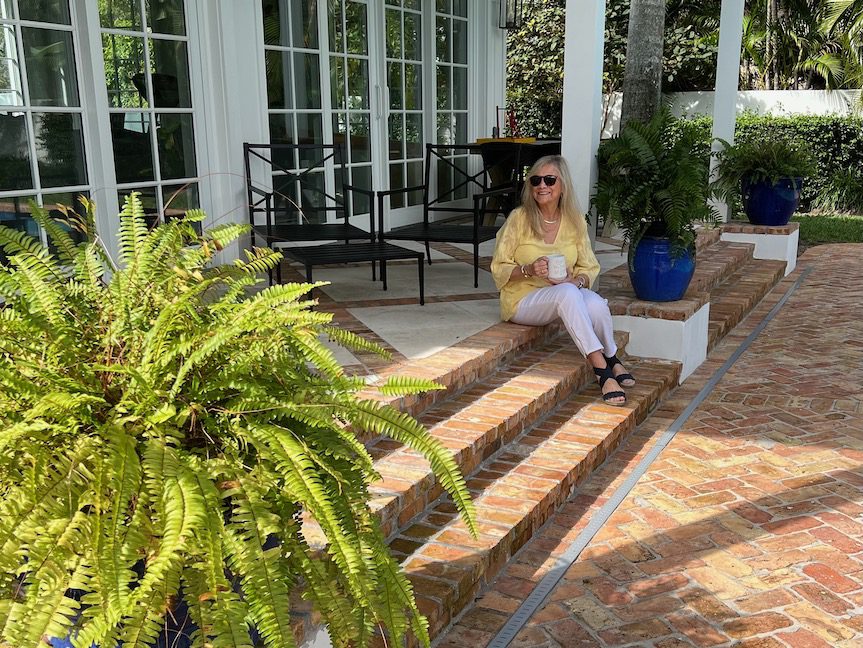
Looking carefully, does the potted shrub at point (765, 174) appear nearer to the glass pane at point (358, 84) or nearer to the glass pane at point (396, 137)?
the glass pane at point (396, 137)

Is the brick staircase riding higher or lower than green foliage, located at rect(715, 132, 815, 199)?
lower

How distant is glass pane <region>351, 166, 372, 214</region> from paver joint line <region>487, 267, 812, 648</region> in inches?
138

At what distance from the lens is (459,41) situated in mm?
8539

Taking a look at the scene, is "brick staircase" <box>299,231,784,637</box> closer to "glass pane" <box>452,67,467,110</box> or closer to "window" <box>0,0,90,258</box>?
"window" <box>0,0,90,258</box>

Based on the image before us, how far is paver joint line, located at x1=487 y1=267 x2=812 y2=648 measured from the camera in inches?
99.8

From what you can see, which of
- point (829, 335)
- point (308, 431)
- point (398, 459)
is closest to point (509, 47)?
point (829, 335)

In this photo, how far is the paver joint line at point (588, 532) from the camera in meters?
2.54

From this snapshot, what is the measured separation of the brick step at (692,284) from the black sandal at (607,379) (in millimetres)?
719

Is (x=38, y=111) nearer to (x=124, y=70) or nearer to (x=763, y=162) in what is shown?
(x=124, y=70)

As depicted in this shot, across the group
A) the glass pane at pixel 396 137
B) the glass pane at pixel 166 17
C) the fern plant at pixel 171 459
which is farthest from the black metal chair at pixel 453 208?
the fern plant at pixel 171 459

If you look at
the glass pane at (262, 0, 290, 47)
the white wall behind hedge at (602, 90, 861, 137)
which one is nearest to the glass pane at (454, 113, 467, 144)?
the glass pane at (262, 0, 290, 47)

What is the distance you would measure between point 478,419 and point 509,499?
1.46 ft

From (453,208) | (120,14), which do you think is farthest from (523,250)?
(453,208)

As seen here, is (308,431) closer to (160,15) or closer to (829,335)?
(160,15)
